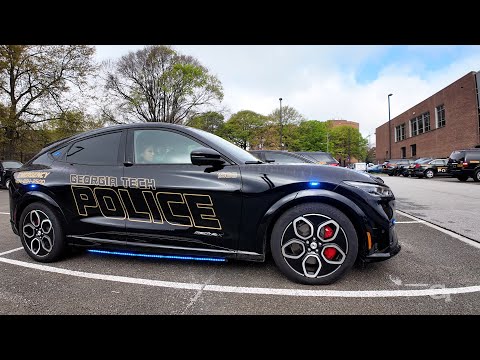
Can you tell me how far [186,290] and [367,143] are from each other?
88.0 meters

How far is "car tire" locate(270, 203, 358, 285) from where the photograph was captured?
8.39ft

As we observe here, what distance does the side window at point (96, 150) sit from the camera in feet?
10.3

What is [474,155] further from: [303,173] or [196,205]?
[196,205]

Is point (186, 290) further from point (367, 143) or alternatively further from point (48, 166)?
point (367, 143)

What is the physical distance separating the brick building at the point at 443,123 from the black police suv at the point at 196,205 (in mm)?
29336

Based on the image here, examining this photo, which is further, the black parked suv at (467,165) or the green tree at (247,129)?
the green tree at (247,129)

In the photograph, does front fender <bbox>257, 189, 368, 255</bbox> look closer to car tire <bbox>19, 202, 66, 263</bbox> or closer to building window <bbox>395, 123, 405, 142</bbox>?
car tire <bbox>19, 202, 66, 263</bbox>

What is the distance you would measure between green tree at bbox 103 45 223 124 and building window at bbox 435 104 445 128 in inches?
1107

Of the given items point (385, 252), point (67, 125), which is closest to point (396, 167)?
point (385, 252)

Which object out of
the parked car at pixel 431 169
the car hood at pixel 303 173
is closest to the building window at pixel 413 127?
the parked car at pixel 431 169

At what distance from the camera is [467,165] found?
15.8 metres

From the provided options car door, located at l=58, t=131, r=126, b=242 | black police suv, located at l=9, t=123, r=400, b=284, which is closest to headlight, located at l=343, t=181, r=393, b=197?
black police suv, located at l=9, t=123, r=400, b=284

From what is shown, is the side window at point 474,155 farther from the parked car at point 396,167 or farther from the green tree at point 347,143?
the green tree at point 347,143
